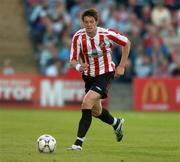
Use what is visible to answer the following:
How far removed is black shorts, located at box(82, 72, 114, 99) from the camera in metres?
12.7

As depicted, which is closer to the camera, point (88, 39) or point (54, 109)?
point (88, 39)

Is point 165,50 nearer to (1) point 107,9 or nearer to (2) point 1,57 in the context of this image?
(1) point 107,9

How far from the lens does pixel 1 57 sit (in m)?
27.7

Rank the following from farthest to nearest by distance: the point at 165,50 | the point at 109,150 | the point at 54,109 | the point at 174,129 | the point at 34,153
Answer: the point at 165,50
the point at 54,109
the point at 174,129
the point at 109,150
the point at 34,153

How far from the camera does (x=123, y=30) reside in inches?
1084

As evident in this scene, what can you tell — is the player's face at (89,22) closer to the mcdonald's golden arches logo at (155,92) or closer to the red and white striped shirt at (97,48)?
the red and white striped shirt at (97,48)

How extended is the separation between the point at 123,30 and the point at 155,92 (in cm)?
313

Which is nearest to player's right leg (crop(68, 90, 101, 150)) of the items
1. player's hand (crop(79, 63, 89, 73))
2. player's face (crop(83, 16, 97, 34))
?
player's hand (crop(79, 63, 89, 73))

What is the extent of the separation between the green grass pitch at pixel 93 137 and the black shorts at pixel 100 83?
97 centimetres

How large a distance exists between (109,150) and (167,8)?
1674cm

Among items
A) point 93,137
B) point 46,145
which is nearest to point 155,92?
point 93,137

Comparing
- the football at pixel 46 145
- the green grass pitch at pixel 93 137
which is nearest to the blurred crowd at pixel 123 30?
the green grass pitch at pixel 93 137

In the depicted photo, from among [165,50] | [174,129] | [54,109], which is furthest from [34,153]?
[165,50]

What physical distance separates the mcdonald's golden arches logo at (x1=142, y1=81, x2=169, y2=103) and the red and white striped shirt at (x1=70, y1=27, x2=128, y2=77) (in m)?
12.6
